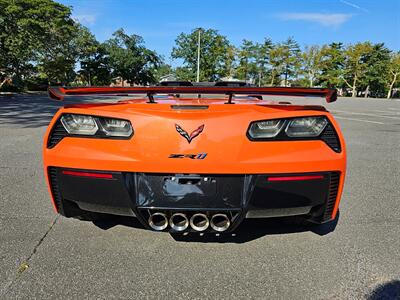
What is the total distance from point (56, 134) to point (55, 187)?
0.34 meters

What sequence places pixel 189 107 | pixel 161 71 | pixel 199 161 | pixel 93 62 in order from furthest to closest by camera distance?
pixel 161 71 < pixel 93 62 < pixel 189 107 < pixel 199 161

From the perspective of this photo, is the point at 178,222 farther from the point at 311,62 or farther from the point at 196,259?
the point at 311,62

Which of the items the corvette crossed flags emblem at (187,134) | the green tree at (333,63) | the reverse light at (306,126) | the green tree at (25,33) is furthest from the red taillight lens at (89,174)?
the green tree at (333,63)

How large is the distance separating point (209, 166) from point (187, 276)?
719 mm

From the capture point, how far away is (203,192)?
1.71 m

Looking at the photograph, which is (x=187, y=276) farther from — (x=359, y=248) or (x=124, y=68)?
(x=124, y=68)

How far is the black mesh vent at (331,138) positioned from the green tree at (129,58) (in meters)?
58.0

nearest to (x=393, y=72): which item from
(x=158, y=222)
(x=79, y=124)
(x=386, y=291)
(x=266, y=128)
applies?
(x=386, y=291)

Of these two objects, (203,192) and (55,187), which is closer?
(203,192)

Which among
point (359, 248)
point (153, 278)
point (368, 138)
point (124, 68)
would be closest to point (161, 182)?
point (153, 278)

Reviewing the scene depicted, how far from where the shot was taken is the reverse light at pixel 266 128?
1.73m

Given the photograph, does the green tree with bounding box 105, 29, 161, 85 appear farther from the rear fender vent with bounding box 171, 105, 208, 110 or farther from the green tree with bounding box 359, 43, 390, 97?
the rear fender vent with bounding box 171, 105, 208, 110

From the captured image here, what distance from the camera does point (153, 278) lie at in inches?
70.6

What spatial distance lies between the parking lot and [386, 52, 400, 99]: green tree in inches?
2424
